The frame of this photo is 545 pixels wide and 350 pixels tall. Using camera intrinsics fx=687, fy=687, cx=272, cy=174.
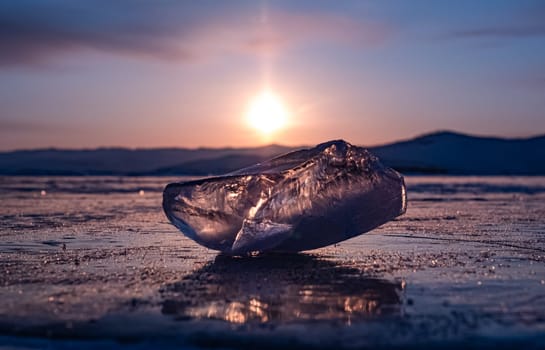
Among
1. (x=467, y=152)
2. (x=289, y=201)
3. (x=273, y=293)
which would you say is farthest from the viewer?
(x=467, y=152)

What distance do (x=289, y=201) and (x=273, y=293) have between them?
1.82 meters

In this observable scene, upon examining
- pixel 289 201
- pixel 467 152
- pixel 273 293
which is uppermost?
pixel 467 152

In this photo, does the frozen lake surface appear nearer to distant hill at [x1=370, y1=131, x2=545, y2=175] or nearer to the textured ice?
the textured ice

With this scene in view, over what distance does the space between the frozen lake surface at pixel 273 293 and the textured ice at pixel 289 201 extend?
23 cm

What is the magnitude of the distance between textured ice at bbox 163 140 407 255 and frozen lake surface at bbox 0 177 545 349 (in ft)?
0.75

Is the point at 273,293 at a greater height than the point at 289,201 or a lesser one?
lesser

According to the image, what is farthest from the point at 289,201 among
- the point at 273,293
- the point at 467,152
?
the point at 467,152

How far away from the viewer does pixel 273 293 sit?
510 cm

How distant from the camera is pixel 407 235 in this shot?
910 cm

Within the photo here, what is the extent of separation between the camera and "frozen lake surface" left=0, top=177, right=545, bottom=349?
390cm

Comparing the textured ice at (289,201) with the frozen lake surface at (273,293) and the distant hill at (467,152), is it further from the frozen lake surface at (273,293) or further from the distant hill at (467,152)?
the distant hill at (467,152)

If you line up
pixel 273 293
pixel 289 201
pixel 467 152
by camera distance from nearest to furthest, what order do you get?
1. pixel 273 293
2. pixel 289 201
3. pixel 467 152

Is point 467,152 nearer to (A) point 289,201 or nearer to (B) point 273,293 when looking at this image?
(A) point 289,201

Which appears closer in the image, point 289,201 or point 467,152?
point 289,201
